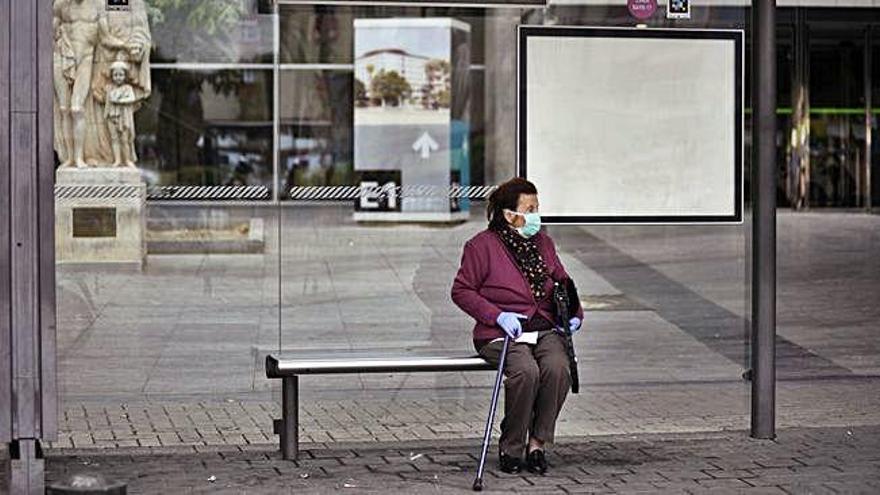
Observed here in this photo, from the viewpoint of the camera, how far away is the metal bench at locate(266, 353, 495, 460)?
29.1ft

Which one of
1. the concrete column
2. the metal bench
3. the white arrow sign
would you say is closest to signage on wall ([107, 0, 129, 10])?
the white arrow sign

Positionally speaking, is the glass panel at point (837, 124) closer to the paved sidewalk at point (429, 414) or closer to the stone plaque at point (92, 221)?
the paved sidewalk at point (429, 414)

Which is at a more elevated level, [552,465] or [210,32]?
[210,32]

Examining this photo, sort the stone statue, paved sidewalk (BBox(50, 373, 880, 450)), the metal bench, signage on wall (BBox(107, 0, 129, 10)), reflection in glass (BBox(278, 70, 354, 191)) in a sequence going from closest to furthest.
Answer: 1. the metal bench
2. paved sidewalk (BBox(50, 373, 880, 450))
3. the stone statue
4. signage on wall (BBox(107, 0, 129, 10))
5. reflection in glass (BBox(278, 70, 354, 191))

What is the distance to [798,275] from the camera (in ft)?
42.9

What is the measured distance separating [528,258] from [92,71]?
3.70 m

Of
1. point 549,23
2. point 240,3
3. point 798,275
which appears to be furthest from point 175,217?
point 798,275

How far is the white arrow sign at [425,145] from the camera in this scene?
38.3 ft

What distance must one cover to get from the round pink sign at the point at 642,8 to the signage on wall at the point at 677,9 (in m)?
0.11

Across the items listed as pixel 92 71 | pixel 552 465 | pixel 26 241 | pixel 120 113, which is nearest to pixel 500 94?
pixel 120 113

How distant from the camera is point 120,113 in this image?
37.2ft

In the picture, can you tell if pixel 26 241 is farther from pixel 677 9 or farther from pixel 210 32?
pixel 677 9

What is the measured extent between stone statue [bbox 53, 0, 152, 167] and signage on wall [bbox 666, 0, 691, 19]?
3.21m

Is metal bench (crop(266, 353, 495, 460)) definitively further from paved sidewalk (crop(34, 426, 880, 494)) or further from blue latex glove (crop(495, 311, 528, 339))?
blue latex glove (crop(495, 311, 528, 339))
